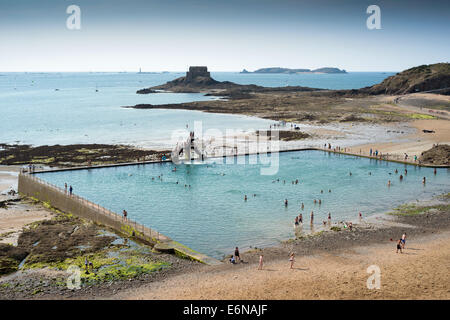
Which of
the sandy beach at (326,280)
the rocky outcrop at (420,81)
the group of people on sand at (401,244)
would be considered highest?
the rocky outcrop at (420,81)

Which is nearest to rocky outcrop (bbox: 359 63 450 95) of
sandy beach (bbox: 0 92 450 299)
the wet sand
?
the wet sand

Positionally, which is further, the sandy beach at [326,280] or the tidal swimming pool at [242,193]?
the tidal swimming pool at [242,193]

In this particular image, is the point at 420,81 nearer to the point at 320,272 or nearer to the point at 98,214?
the point at 98,214

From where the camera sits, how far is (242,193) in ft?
145

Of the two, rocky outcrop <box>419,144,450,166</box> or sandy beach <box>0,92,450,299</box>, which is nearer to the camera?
sandy beach <box>0,92,450,299</box>

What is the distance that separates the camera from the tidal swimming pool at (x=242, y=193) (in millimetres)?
34156

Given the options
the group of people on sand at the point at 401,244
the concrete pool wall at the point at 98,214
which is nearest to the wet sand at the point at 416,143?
the group of people on sand at the point at 401,244

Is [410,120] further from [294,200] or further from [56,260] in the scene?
[56,260]

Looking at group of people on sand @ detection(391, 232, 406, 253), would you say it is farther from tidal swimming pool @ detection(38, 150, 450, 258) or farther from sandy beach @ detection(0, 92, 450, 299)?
tidal swimming pool @ detection(38, 150, 450, 258)

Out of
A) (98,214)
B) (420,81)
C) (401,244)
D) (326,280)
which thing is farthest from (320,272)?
(420,81)

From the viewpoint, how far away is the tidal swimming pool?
3416 cm

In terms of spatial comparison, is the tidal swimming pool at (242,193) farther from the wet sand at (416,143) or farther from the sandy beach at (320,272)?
the wet sand at (416,143)
